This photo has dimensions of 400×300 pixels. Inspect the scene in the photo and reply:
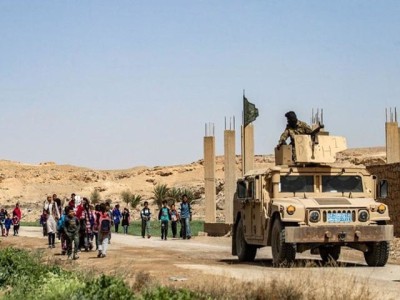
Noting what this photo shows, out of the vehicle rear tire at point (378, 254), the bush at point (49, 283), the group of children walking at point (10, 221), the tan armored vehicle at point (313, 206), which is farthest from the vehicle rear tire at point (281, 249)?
the group of children walking at point (10, 221)

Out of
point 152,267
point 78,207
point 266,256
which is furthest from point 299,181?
point 78,207

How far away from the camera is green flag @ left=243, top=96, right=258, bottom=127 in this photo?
117 ft

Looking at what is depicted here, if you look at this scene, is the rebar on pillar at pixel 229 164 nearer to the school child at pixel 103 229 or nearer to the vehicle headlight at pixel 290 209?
the school child at pixel 103 229

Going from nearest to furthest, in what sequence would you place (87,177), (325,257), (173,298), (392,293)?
1. (173,298)
2. (392,293)
3. (325,257)
4. (87,177)

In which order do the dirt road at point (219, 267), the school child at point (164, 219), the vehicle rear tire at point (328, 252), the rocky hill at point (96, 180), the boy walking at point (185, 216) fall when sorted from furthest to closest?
the rocky hill at point (96, 180) < the school child at point (164, 219) < the boy walking at point (185, 216) < the vehicle rear tire at point (328, 252) < the dirt road at point (219, 267)

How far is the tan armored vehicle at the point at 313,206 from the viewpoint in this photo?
19.0m

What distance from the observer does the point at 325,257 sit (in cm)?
2198

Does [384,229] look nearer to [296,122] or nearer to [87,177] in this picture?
[296,122]

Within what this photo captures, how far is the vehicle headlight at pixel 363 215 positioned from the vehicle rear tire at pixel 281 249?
1.58 m

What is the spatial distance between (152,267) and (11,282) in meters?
4.16

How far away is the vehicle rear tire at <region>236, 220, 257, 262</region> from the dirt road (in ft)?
1.05

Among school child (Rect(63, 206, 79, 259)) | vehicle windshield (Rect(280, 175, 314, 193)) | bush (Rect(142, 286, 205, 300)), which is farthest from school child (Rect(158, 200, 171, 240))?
bush (Rect(142, 286, 205, 300))

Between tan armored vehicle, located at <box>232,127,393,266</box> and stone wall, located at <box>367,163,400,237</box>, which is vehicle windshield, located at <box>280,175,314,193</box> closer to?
tan armored vehicle, located at <box>232,127,393,266</box>

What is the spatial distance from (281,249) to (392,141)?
16666 millimetres
